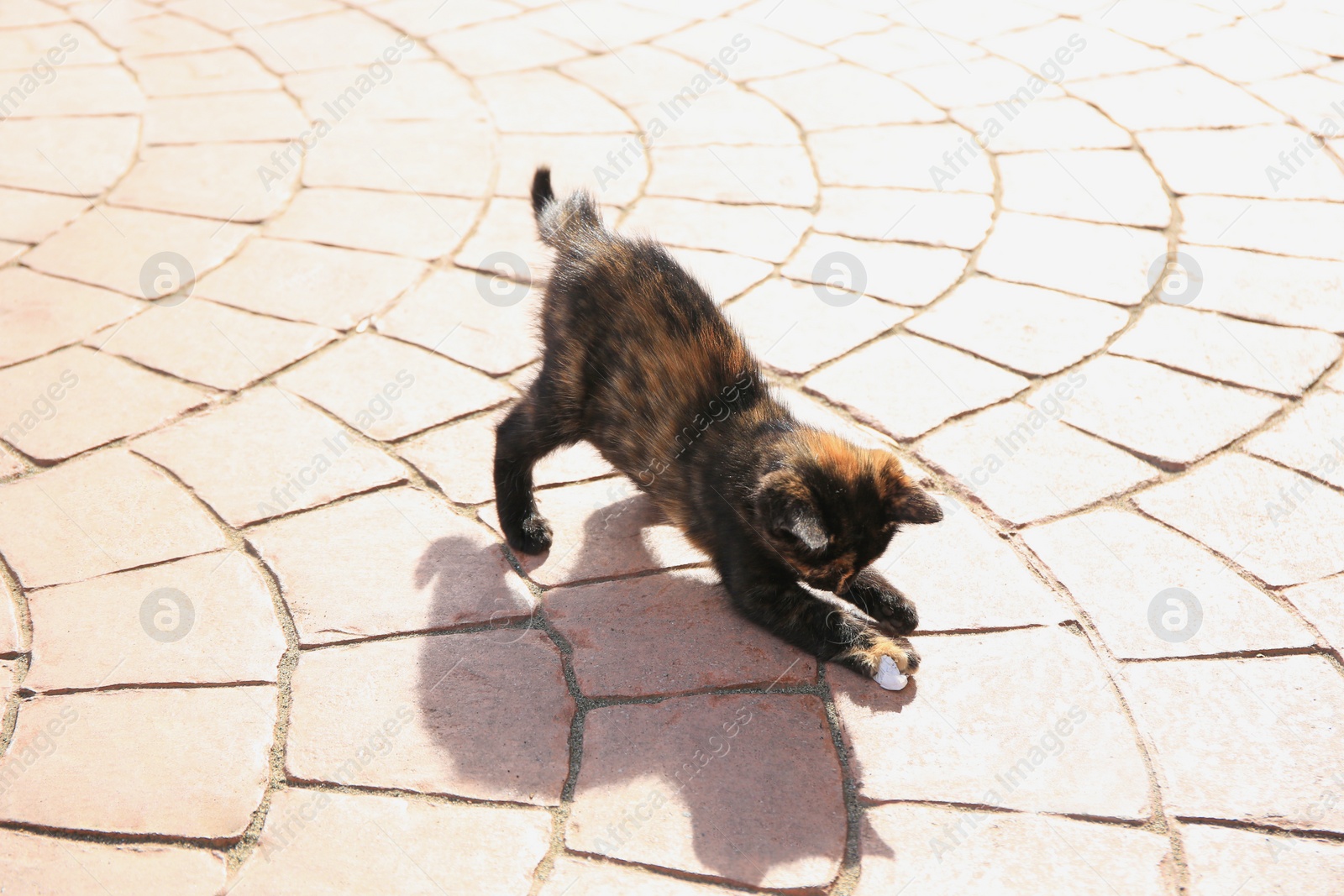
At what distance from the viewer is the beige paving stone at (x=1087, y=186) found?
16.7 feet

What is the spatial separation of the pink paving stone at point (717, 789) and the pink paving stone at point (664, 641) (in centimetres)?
8

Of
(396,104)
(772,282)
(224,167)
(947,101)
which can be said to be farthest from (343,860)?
(947,101)

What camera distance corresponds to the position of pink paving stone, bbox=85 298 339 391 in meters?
4.15

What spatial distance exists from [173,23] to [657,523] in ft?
18.9

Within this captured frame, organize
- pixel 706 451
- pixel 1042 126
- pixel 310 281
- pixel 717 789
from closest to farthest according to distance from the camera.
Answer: pixel 717 789, pixel 706 451, pixel 310 281, pixel 1042 126

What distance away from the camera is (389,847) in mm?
2529

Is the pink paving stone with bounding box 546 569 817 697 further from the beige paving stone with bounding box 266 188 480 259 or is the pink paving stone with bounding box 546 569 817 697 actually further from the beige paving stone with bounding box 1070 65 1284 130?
the beige paving stone with bounding box 1070 65 1284 130

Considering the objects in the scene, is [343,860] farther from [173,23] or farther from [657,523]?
[173,23]

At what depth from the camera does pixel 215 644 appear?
9.93ft

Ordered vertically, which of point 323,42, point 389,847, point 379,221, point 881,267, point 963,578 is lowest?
point 323,42

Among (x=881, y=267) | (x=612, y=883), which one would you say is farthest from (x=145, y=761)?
(x=881, y=267)

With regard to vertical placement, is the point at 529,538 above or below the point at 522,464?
below

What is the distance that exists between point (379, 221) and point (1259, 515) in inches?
153

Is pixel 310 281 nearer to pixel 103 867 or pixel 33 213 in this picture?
pixel 33 213
